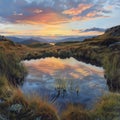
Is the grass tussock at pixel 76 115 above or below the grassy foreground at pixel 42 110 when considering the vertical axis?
below

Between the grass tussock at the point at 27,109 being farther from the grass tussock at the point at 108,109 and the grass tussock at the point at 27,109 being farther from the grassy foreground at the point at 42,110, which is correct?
the grass tussock at the point at 108,109

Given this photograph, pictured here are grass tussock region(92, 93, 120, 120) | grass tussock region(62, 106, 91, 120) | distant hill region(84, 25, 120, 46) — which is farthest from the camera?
distant hill region(84, 25, 120, 46)

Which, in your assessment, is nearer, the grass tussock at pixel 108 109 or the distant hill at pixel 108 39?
the grass tussock at pixel 108 109

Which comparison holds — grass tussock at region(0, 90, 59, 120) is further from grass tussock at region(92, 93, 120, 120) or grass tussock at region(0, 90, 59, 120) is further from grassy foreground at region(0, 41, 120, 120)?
grass tussock at region(92, 93, 120, 120)

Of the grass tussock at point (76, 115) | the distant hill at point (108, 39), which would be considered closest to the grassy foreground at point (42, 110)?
the grass tussock at point (76, 115)

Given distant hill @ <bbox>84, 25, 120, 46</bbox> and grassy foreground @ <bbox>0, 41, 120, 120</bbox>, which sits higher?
grassy foreground @ <bbox>0, 41, 120, 120</bbox>

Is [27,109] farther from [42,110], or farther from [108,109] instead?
[108,109]

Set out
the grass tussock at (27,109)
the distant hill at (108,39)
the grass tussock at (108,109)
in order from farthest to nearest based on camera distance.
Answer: the distant hill at (108,39)
the grass tussock at (108,109)
the grass tussock at (27,109)

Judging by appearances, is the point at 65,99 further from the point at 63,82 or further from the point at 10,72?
the point at 10,72

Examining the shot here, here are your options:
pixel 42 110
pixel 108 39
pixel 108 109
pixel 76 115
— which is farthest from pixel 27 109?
pixel 108 39

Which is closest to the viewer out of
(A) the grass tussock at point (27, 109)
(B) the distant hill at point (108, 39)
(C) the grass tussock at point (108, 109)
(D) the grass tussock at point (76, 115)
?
(A) the grass tussock at point (27, 109)

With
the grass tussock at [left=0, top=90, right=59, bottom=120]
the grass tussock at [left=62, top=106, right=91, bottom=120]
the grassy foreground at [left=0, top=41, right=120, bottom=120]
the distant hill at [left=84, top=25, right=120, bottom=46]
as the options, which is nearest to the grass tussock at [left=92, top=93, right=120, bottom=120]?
the grassy foreground at [left=0, top=41, right=120, bottom=120]

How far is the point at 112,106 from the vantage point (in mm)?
11422

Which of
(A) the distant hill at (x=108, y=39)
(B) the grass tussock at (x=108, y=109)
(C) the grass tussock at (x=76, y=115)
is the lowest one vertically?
(A) the distant hill at (x=108, y=39)
